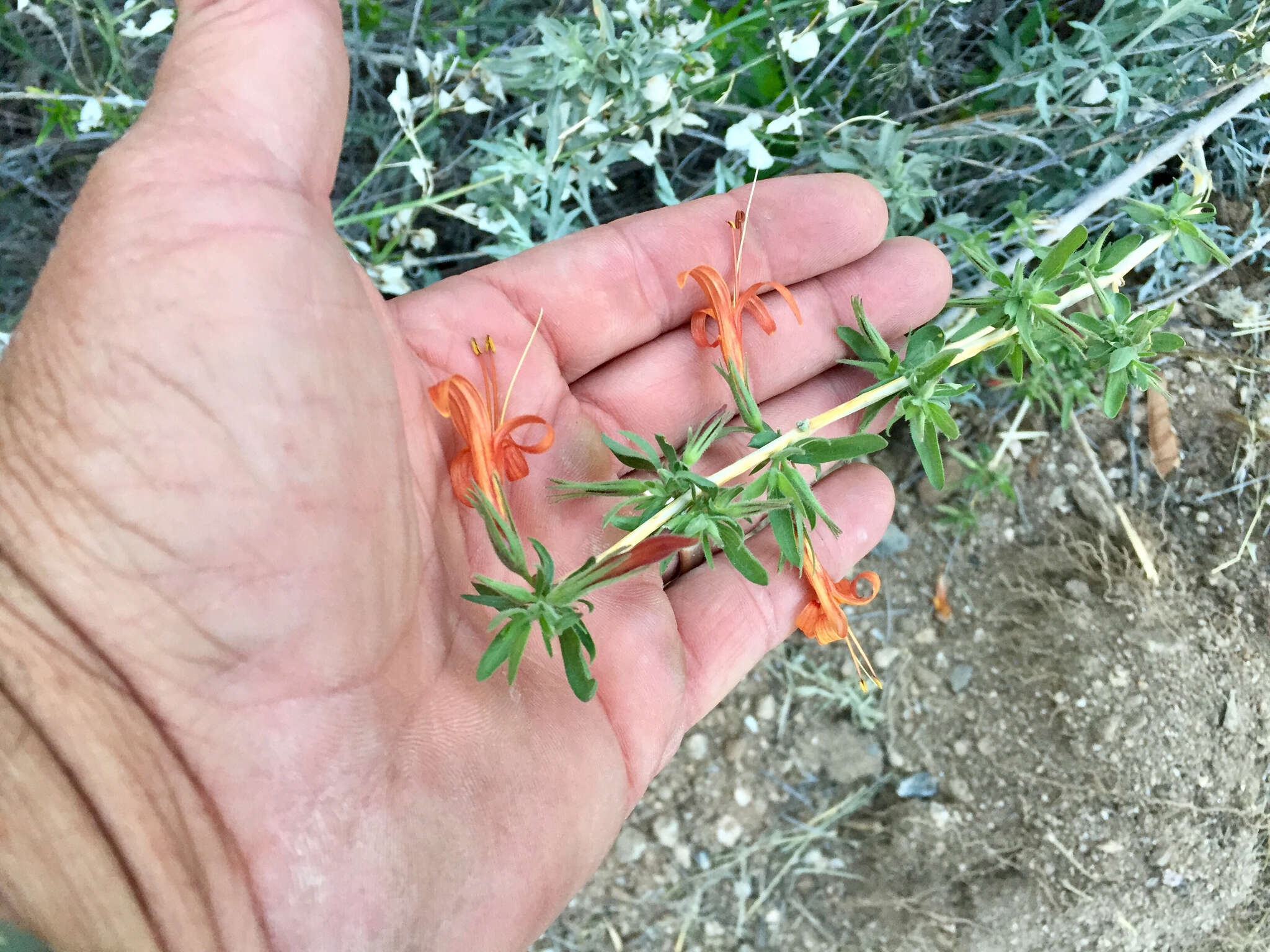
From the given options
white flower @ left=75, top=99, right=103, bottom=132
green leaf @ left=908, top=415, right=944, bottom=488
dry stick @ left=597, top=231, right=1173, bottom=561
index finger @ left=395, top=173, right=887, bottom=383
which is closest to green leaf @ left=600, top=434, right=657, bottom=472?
dry stick @ left=597, top=231, right=1173, bottom=561

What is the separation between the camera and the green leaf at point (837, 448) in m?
2.29

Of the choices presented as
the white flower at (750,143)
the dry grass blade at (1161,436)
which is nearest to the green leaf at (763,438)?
the white flower at (750,143)

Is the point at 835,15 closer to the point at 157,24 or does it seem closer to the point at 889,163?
the point at 889,163

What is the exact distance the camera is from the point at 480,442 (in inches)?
92.2

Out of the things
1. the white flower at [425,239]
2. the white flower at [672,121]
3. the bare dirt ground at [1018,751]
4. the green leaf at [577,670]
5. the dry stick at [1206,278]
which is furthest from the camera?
the bare dirt ground at [1018,751]

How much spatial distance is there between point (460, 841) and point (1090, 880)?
8.01ft

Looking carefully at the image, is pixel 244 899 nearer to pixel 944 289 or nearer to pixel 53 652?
pixel 53 652

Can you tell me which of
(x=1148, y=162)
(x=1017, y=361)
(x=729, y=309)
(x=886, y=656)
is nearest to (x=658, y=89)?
(x=729, y=309)

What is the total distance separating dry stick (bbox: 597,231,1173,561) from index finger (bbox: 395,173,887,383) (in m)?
0.53

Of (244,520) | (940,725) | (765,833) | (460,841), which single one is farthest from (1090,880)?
(244,520)

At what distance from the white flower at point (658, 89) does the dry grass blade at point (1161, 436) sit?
2.27m

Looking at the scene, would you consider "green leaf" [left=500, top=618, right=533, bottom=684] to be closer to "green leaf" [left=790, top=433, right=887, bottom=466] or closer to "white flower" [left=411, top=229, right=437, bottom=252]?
"green leaf" [left=790, top=433, right=887, bottom=466]

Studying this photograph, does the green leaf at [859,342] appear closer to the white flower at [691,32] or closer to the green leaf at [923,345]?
the green leaf at [923,345]

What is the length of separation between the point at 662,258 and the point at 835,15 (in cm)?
82
